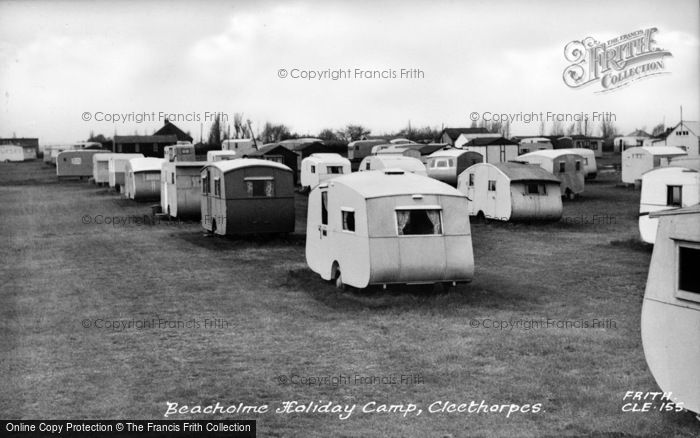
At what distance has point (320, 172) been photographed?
44812mm

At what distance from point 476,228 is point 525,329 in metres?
16.7

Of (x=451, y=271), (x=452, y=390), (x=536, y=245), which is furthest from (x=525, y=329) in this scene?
(x=536, y=245)

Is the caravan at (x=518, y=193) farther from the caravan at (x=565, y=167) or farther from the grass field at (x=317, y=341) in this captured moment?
the caravan at (x=565, y=167)

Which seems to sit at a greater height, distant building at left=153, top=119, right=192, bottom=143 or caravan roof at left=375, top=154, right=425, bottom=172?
distant building at left=153, top=119, right=192, bottom=143

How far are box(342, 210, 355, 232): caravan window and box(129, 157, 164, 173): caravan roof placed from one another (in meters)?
27.2

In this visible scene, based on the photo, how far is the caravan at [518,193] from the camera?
30906mm

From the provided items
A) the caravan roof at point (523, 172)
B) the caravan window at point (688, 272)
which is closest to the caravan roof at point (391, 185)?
the caravan window at point (688, 272)

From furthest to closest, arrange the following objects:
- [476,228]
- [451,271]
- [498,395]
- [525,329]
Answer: [476,228] < [451,271] < [525,329] < [498,395]

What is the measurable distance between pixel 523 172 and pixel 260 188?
10.4 meters

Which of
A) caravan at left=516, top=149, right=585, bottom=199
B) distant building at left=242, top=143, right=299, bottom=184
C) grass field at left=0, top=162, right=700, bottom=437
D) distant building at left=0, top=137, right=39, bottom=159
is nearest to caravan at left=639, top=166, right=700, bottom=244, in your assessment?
grass field at left=0, top=162, right=700, bottom=437

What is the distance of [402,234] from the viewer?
1620cm

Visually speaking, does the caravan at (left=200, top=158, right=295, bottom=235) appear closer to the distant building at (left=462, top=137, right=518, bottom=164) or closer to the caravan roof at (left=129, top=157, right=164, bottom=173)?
the caravan roof at (left=129, top=157, right=164, bottom=173)

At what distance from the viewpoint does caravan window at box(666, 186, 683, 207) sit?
23734 mm

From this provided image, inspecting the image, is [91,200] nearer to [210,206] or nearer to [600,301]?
[210,206]
